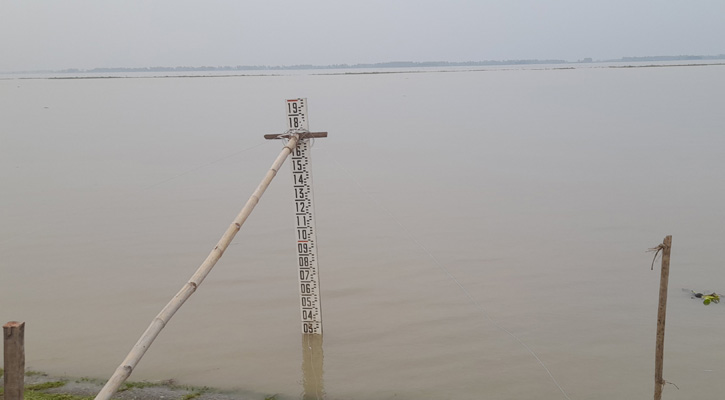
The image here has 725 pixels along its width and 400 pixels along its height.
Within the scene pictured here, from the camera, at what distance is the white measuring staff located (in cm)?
593

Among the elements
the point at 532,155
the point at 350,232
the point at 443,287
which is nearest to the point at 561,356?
the point at 443,287

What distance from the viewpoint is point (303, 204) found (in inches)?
240

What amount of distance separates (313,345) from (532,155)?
11.8 metres

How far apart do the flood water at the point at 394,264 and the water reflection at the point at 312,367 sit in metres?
0.06

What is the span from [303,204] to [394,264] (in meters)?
3.21

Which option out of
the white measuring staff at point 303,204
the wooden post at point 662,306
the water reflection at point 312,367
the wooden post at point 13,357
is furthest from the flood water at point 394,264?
the wooden post at point 13,357

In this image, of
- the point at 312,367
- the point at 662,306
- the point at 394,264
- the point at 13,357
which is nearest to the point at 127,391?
→ the point at 312,367

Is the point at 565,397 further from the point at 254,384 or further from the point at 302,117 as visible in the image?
the point at 302,117

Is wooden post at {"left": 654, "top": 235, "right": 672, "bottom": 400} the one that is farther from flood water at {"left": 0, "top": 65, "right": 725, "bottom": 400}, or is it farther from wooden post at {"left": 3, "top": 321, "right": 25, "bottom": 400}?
wooden post at {"left": 3, "top": 321, "right": 25, "bottom": 400}

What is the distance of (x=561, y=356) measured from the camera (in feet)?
20.8

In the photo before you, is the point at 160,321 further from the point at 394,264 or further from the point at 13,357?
the point at 394,264

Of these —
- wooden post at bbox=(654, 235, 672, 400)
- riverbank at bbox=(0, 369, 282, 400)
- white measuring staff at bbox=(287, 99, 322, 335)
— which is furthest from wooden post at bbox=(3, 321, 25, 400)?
wooden post at bbox=(654, 235, 672, 400)

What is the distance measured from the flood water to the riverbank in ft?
0.53

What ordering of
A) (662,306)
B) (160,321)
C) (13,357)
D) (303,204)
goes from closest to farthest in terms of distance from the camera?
(13,357), (160,321), (662,306), (303,204)
